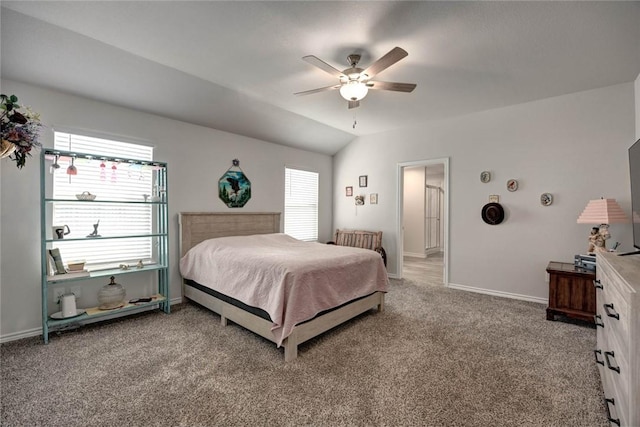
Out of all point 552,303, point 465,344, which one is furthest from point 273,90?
point 552,303

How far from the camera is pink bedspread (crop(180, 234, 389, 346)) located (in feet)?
7.86

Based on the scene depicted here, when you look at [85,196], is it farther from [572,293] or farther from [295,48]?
[572,293]

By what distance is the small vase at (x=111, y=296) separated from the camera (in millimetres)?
2994

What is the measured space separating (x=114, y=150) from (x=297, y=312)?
2.77m

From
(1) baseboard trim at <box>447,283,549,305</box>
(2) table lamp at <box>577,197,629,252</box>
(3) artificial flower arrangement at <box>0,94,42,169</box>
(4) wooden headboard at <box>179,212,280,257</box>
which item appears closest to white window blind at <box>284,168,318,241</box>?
(4) wooden headboard at <box>179,212,280,257</box>

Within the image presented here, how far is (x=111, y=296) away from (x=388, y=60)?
3.46 m

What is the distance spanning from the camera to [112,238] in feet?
10.1

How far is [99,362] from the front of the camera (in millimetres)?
2299

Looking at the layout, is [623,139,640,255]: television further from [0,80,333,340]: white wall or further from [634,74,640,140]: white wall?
[0,80,333,340]: white wall

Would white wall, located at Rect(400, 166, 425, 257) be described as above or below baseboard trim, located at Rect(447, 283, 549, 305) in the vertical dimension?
above

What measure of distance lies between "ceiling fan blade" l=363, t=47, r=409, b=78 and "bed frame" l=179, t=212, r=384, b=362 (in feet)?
7.11

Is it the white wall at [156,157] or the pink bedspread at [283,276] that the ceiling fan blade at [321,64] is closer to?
the pink bedspread at [283,276]

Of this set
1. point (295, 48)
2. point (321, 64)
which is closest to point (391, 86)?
point (321, 64)

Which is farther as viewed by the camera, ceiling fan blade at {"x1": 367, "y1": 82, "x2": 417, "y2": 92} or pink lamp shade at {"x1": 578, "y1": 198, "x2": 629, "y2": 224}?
pink lamp shade at {"x1": 578, "y1": 198, "x2": 629, "y2": 224}
